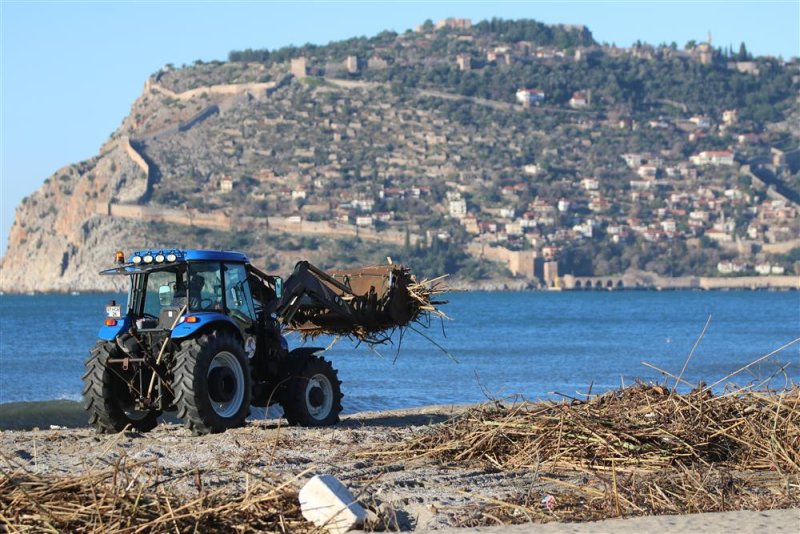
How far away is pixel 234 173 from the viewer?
183 m

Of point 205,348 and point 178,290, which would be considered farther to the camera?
point 178,290

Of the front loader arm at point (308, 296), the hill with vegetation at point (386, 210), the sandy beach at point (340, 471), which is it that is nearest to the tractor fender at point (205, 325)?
the sandy beach at point (340, 471)

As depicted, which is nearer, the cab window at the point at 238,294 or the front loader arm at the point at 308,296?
the cab window at the point at 238,294

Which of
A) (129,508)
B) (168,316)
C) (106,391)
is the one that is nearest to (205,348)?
(168,316)

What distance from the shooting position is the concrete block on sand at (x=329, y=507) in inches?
307

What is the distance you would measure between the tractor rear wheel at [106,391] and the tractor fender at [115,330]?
0.23 ft

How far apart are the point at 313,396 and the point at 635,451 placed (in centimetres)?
493

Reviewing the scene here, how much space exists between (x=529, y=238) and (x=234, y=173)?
41635mm

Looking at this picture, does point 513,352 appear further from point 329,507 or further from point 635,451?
point 329,507

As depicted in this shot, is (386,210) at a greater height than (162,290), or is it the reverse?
(386,210)

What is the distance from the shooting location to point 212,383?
12.8 meters

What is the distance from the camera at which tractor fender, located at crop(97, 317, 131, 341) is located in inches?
511

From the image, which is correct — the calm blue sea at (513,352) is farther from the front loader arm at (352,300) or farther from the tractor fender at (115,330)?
the tractor fender at (115,330)

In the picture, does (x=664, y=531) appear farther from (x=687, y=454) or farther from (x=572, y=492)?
(x=687, y=454)
